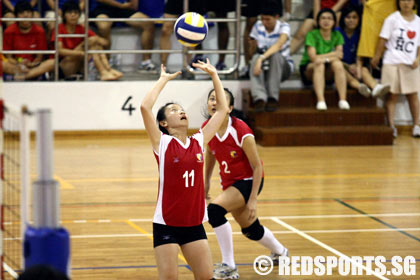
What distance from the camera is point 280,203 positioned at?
879 cm

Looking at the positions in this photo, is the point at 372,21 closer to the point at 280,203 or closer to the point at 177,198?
the point at 280,203

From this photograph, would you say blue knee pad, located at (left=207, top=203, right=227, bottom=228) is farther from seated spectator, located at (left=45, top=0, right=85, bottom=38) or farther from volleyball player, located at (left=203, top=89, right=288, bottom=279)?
seated spectator, located at (left=45, top=0, right=85, bottom=38)

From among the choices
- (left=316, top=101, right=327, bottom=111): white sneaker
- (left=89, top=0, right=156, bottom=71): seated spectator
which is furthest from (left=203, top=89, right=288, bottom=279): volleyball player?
(left=89, top=0, right=156, bottom=71): seated spectator

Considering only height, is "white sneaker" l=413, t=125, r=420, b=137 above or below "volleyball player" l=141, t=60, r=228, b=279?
below

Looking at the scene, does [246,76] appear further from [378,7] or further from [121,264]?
[121,264]

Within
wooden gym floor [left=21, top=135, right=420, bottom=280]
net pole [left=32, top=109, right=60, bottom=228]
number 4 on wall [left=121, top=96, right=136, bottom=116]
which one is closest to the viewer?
net pole [left=32, top=109, right=60, bottom=228]

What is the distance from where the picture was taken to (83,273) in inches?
241

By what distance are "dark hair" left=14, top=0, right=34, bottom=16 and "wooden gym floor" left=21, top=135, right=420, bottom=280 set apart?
2.31 metres

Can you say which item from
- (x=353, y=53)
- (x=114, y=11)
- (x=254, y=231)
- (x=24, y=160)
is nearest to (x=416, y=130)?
(x=353, y=53)

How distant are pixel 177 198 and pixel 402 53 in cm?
947

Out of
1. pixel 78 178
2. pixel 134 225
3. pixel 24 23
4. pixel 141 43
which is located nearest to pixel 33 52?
pixel 24 23

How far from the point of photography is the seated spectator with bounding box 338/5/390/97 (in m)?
13.6

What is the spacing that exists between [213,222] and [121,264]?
0.93 m

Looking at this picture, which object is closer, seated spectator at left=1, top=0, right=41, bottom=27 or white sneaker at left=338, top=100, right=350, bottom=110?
seated spectator at left=1, top=0, right=41, bottom=27
